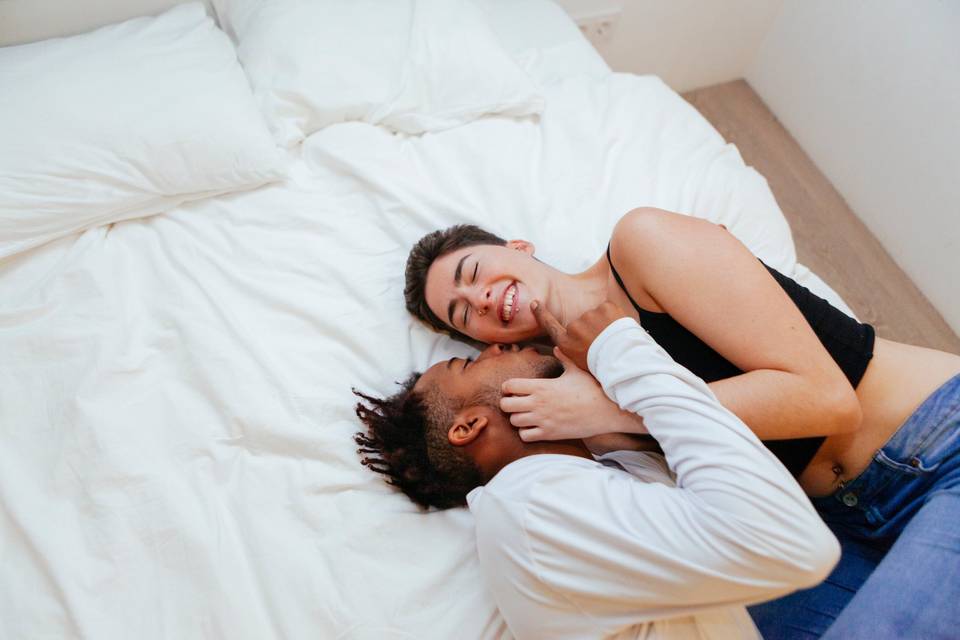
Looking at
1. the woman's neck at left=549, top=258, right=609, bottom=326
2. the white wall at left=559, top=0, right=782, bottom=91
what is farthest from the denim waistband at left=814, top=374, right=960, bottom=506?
the white wall at left=559, top=0, right=782, bottom=91

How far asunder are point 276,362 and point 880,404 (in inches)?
45.1

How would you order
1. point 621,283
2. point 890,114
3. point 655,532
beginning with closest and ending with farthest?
point 655,532, point 621,283, point 890,114

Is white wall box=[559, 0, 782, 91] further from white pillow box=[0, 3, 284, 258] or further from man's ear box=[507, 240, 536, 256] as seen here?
white pillow box=[0, 3, 284, 258]

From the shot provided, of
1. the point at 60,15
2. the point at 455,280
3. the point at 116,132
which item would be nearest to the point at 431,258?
the point at 455,280

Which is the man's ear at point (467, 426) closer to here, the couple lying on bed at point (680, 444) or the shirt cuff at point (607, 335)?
the couple lying on bed at point (680, 444)

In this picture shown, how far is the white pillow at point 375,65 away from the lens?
160cm

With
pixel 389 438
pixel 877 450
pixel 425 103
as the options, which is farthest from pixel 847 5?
pixel 389 438

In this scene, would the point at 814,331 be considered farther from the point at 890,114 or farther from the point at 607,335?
the point at 890,114

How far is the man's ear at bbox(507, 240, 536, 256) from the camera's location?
4.59 feet

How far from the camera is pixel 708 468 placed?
3.10ft

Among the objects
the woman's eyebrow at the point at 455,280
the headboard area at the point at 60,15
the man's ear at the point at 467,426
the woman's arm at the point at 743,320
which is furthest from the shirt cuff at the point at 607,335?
the headboard area at the point at 60,15

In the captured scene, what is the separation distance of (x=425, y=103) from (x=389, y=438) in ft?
3.09

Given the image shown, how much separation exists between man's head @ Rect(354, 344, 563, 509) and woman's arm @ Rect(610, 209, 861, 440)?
A: 256 mm

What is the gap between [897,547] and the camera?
1.03 metres
